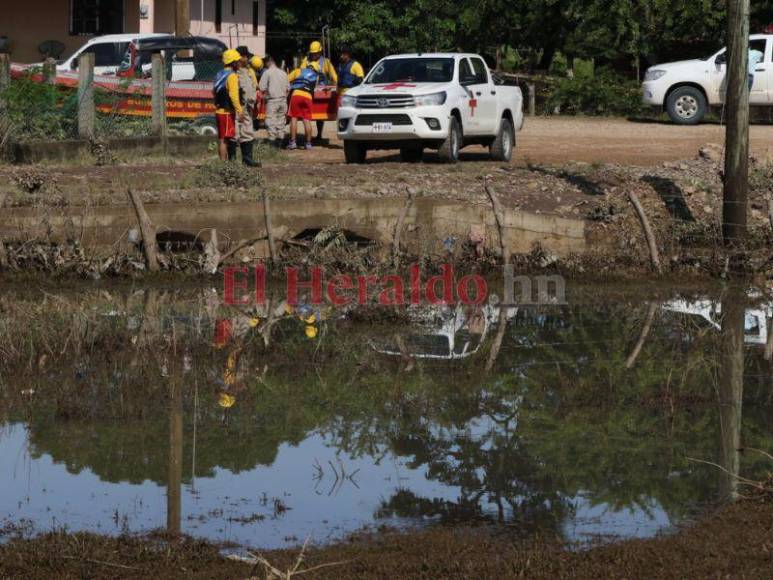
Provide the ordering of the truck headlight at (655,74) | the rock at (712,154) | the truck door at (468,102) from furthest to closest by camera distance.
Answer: the truck headlight at (655,74), the truck door at (468,102), the rock at (712,154)

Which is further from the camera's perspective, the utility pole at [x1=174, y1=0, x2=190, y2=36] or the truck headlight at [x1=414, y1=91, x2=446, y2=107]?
Answer: the utility pole at [x1=174, y1=0, x2=190, y2=36]

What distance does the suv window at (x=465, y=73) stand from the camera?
901 inches

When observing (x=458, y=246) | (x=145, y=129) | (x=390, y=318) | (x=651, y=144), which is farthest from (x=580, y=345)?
(x=651, y=144)

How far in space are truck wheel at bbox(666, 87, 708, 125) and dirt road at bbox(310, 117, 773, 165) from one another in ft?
0.85

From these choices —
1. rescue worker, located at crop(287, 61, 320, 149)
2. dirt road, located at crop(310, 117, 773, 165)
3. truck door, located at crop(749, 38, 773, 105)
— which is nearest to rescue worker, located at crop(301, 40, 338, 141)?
rescue worker, located at crop(287, 61, 320, 149)

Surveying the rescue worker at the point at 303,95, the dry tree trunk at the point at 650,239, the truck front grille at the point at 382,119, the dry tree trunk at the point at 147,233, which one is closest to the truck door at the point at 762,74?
the rescue worker at the point at 303,95

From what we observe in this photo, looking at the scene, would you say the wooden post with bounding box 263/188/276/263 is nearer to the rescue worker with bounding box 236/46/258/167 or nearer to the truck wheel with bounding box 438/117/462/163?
the rescue worker with bounding box 236/46/258/167

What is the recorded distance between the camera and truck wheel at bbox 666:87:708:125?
30.6m

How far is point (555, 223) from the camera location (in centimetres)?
1867

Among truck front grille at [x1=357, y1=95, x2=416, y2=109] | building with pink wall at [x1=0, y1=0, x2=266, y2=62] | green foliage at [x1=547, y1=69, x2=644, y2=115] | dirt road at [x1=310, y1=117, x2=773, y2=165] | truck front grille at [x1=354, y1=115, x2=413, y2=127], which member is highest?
building with pink wall at [x1=0, y1=0, x2=266, y2=62]

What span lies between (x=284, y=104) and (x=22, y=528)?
1618 cm

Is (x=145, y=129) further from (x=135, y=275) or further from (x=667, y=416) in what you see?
(x=667, y=416)

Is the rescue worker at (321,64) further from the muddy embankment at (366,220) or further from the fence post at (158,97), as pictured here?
the muddy embankment at (366,220)

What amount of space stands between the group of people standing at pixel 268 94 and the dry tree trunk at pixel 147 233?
153 inches
